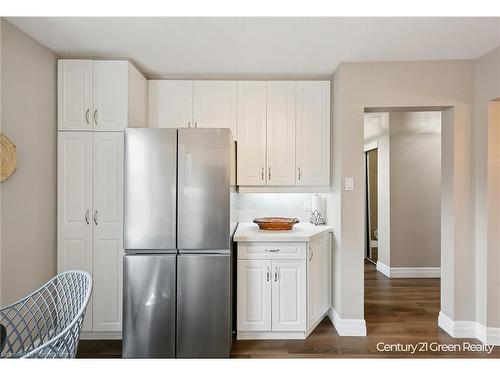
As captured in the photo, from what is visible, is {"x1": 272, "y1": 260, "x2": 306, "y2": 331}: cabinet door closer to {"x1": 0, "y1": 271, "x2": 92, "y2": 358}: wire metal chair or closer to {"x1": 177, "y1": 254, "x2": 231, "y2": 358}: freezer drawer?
{"x1": 177, "y1": 254, "x2": 231, "y2": 358}: freezer drawer

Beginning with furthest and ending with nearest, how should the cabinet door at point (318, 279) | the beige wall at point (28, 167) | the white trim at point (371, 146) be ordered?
the white trim at point (371, 146)
the cabinet door at point (318, 279)
the beige wall at point (28, 167)

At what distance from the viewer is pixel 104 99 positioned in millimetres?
2621

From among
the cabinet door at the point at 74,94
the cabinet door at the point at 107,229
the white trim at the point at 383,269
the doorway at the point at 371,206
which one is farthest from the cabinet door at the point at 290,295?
the doorway at the point at 371,206

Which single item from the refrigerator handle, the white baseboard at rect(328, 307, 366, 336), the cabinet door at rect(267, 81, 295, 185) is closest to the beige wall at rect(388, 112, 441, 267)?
the white baseboard at rect(328, 307, 366, 336)

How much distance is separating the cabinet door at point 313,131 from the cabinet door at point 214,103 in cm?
65

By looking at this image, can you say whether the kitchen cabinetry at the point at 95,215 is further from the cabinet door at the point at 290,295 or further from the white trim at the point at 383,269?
the white trim at the point at 383,269

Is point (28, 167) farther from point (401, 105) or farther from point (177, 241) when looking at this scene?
point (401, 105)

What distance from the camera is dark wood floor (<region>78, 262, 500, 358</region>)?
8.09ft

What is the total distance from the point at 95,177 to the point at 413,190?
423 cm

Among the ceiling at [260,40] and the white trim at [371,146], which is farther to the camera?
the white trim at [371,146]

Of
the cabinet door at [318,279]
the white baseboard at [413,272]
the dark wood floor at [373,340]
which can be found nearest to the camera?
the dark wood floor at [373,340]

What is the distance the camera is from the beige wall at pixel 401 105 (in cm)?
275

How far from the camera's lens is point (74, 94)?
261 centimetres

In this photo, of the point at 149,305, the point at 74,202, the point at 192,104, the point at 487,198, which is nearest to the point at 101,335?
the point at 149,305
